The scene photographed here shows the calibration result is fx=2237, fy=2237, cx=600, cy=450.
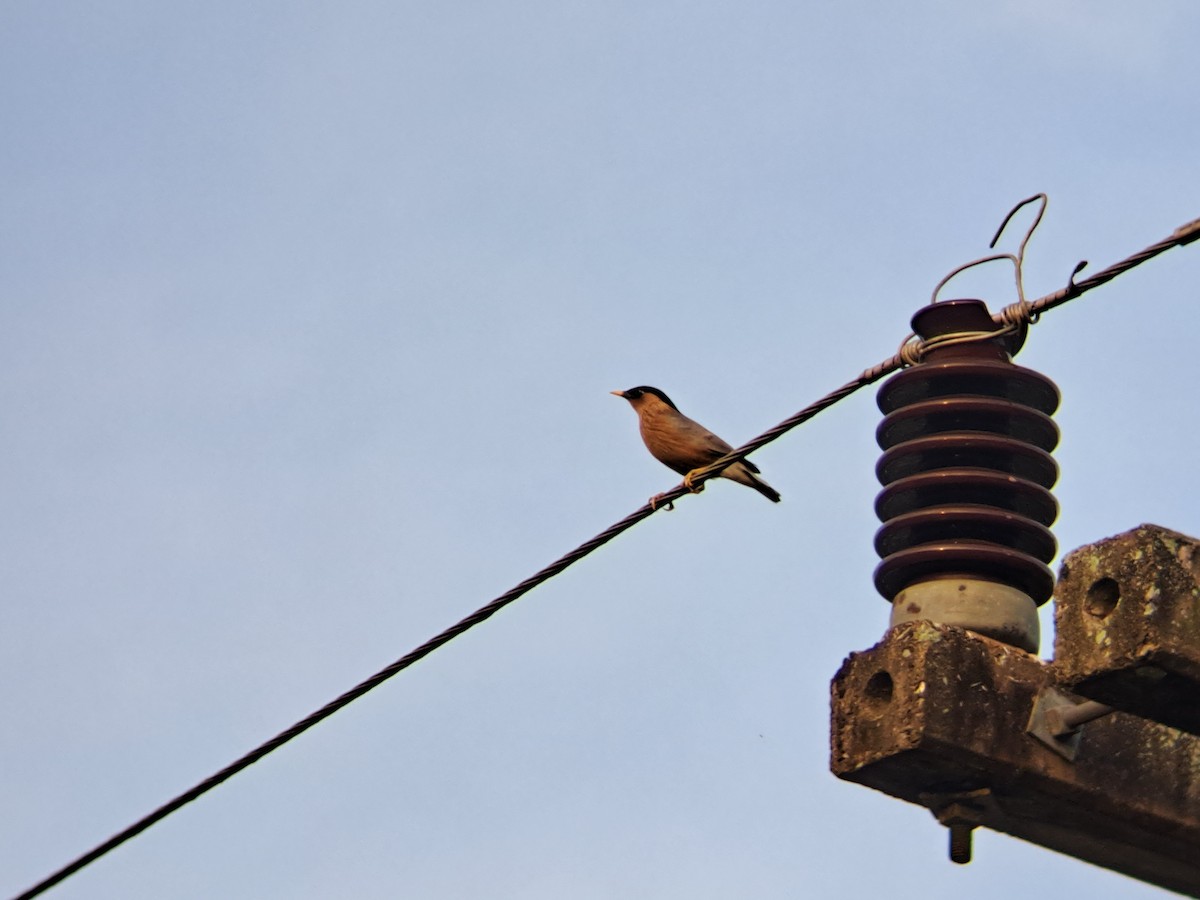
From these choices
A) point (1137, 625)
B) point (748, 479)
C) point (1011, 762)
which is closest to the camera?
point (1137, 625)

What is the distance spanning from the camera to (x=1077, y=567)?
6883 mm

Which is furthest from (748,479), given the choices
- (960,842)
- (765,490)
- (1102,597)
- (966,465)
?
(1102,597)

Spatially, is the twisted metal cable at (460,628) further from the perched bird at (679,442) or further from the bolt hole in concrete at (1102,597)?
the perched bird at (679,442)

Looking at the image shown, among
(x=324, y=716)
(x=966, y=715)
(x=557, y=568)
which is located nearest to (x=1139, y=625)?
(x=966, y=715)

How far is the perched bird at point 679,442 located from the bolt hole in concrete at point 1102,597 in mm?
5955

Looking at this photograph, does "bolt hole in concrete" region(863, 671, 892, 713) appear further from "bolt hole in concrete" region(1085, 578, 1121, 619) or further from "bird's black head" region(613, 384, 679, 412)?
"bird's black head" region(613, 384, 679, 412)

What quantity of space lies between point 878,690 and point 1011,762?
58 cm

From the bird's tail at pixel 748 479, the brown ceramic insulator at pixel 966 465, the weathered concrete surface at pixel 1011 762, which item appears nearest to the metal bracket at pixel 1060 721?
the weathered concrete surface at pixel 1011 762

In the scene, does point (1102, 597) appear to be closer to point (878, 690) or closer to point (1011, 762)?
point (1011, 762)

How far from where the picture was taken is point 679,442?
1320 centimetres

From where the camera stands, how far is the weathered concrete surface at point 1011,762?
285 inches

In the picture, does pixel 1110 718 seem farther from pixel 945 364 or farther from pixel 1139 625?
pixel 945 364

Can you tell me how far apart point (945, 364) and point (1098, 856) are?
1.89 meters

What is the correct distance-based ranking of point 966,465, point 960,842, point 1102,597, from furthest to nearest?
point 966,465, point 960,842, point 1102,597
